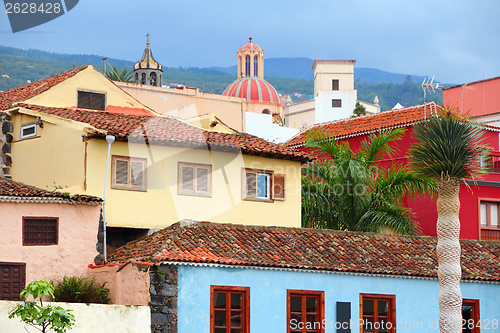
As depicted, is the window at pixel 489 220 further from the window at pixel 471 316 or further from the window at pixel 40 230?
the window at pixel 40 230

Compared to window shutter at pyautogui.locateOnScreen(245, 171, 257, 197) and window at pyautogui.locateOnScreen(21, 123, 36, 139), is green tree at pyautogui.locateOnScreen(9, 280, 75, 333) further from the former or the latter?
window shutter at pyautogui.locateOnScreen(245, 171, 257, 197)

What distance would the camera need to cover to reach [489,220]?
3744cm

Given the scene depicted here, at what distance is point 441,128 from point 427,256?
16.3ft

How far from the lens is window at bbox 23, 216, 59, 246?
24.2 meters

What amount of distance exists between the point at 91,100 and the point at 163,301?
12332 millimetres

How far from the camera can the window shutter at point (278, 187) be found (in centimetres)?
3244

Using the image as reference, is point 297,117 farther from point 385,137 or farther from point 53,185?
point 53,185

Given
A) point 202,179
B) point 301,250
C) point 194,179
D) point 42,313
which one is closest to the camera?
point 42,313

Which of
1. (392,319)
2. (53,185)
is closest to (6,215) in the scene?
(53,185)

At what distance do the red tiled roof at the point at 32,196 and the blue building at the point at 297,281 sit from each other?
1.84 m

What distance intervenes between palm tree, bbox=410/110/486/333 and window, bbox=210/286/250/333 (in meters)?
5.27

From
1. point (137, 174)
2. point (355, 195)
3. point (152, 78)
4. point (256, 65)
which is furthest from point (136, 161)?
point (256, 65)

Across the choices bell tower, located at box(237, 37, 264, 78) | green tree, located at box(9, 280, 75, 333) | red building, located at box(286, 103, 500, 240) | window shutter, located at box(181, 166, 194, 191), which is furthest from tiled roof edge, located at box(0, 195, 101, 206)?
bell tower, located at box(237, 37, 264, 78)

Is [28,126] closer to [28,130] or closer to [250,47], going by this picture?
[28,130]
